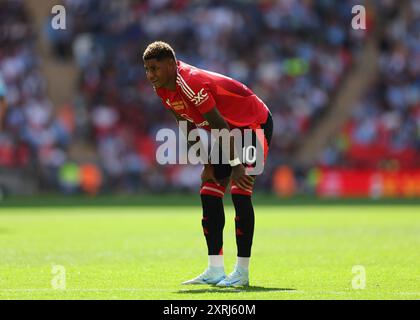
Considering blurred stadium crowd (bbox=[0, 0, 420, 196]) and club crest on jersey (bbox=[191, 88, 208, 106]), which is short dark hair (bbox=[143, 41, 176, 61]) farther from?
blurred stadium crowd (bbox=[0, 0, 420, 196])

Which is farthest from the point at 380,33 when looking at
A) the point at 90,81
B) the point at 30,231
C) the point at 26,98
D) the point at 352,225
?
the point at 30,231

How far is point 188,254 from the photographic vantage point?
1259 cm

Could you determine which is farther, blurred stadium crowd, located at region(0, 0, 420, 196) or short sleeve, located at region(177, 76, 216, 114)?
blurred stadium crowd, located at region(0, 0, 420, 196)

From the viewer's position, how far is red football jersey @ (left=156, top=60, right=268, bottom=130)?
8844 millimetres

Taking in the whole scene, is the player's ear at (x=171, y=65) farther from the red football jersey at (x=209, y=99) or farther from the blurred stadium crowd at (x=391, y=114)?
the blurred stadium crowd at (x=391, y=114)

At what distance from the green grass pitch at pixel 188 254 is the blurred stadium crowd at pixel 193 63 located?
24.6ft

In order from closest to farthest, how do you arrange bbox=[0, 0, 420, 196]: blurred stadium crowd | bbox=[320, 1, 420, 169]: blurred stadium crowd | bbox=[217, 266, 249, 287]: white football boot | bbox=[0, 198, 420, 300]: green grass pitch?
bbox=[0, 198, 420, 300]: green grass pitch < bbox=[217, 266, 249, 287]: white football boot < bbox=[0, 0, 420, 196]: blurred stadium crowd < bbox=[320, 1, 420, 169]: blurred stadium crowd

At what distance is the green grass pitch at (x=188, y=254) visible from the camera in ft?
28.3

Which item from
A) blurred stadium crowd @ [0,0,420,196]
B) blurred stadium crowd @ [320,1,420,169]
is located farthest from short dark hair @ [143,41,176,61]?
blurred stadium crowd @ [320,1,420,169]

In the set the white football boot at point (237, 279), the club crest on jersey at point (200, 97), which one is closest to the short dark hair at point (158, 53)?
the club crest on jersey at point (200, 97)

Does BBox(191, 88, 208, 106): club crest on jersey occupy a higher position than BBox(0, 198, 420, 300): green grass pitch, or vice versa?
BBox(191, 88, 208, 106): club crest on jersey

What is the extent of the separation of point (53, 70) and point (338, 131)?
387 inches

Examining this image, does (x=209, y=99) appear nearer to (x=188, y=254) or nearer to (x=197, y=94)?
(x=197, y=94)
